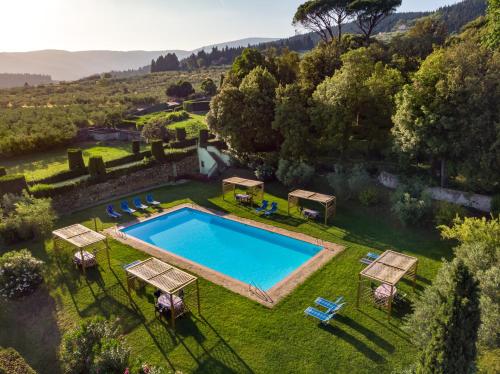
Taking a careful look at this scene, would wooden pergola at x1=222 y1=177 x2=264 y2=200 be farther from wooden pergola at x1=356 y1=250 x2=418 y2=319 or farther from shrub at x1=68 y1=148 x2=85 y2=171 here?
wooden pergola at x1=356 y1=250 x2=418 y2=319

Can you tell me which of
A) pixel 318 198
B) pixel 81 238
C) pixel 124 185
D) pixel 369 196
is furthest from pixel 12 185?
pixel 369 196

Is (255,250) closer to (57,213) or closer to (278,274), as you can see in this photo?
(278,274)

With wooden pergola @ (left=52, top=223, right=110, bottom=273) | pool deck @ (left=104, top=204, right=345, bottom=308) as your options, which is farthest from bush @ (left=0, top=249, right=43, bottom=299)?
pool deck @ (left=104, top=204, right=345, bottom=308)

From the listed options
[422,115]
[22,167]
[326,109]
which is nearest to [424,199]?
[422,115]

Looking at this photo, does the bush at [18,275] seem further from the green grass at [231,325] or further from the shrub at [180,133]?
the shrub at [180,133]

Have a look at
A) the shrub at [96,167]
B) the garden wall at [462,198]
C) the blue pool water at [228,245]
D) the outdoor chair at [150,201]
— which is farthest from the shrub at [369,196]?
the shrub at [96,167]
